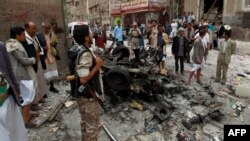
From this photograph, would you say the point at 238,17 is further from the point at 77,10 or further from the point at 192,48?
the point at 77,10

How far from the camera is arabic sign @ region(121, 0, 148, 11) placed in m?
26.5

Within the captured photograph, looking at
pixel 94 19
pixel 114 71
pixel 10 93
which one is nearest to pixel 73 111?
pixel 114 71

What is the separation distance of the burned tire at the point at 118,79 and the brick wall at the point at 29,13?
356 cm

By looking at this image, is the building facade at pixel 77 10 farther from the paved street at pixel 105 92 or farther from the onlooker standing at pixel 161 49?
the paved street at pixel 105 92

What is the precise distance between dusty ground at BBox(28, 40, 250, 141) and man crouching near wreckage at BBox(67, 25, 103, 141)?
1.16 meters

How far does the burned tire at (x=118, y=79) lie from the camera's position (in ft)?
17.6

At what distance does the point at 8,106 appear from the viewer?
2.79 meters

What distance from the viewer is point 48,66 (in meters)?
6.64

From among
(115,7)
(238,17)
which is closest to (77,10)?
(115,7)

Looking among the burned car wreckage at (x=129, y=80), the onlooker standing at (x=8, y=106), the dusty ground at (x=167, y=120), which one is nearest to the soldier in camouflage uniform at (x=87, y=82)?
the onlooker standing at (x=8, y=106)

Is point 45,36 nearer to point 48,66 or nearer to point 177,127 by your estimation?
point 48,66

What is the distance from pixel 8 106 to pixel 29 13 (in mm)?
5773

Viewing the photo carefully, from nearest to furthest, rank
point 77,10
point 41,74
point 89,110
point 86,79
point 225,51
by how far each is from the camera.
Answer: point 86,79
point 89,110
point 41,74
point 225,51
point 77,10

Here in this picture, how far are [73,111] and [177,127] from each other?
7.70 ft
